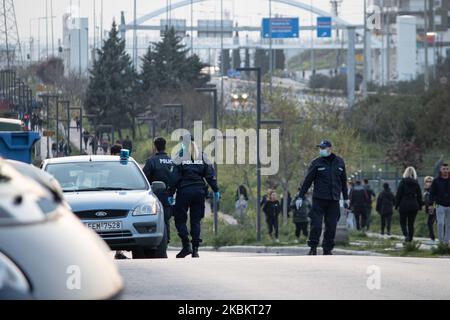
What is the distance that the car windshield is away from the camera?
704 inches

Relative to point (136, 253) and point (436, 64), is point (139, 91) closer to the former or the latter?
point (436, 64)

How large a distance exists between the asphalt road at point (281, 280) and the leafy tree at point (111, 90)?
91917mm

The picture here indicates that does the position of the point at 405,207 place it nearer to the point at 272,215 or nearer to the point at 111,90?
the point at 272,215

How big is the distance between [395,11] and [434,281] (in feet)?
504

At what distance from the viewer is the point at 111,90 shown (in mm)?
107875

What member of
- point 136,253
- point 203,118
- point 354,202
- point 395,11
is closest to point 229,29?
point 395,11

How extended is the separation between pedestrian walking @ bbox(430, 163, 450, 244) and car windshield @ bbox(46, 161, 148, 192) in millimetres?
10101

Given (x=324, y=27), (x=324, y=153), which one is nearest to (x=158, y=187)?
(x=324, y=153)

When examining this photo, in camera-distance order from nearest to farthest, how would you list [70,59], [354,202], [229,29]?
[354,202] → [70,59] → [229,29]

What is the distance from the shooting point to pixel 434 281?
11.9 meters

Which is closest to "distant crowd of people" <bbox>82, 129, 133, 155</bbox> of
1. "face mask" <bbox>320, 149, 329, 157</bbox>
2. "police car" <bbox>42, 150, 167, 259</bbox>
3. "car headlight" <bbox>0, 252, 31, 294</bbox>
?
"face mask" <bbox>320, 149, 329, 157</bbox>

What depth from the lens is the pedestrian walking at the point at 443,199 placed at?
26719mm

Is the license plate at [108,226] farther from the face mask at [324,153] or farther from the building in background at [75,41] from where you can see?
the building in background at [75,41]
